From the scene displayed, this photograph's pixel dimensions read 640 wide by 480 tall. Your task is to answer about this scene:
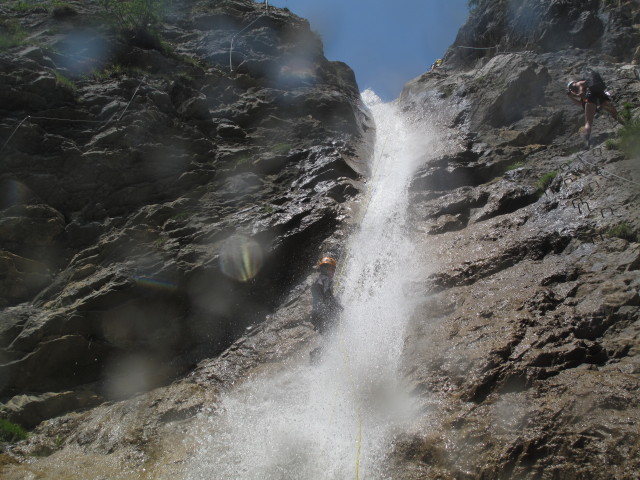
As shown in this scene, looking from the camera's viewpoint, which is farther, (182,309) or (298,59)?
(298,59)

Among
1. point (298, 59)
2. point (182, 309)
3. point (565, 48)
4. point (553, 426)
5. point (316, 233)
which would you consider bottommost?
point (553, 426)

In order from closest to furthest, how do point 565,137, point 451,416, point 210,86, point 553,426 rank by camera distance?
point 553,426
point 451,416
point 565,137
point 210,86

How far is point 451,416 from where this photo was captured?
18.9 ft

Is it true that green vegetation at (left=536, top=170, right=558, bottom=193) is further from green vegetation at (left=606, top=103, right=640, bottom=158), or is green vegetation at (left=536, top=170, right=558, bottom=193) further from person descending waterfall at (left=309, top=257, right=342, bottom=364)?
person descending waterfall at (left=309, top=257, right=342, bottom=364)

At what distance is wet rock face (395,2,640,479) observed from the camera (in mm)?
4875

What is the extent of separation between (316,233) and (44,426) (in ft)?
23.4

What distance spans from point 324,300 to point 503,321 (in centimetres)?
404

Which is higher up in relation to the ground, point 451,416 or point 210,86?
point 210,86

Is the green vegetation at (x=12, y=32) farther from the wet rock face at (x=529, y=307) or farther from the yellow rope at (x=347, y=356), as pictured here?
the wet rock face at (x=529, y=307)

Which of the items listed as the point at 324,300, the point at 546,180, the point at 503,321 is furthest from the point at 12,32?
the point at 503,321

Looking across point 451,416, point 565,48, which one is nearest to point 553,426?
point 451,416

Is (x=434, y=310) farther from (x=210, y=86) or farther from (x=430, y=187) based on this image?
(x=210, y=86)

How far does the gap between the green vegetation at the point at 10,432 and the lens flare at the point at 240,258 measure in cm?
488

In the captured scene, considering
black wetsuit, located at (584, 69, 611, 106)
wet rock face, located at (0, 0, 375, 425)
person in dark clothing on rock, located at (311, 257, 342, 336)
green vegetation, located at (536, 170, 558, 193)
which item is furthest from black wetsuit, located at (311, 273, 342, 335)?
black wetsuit, located at (584, 69, 611, 106)
